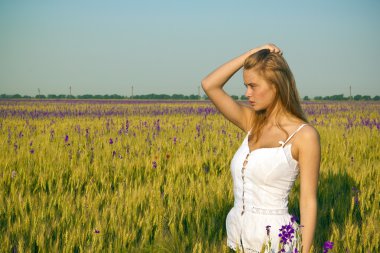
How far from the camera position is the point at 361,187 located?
4.02 metres

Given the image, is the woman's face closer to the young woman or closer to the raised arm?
the young woman

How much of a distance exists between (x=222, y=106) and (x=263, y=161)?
566 mm

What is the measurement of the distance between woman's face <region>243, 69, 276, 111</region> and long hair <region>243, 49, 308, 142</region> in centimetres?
2

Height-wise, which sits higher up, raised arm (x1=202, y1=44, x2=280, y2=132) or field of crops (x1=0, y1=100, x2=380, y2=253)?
raised arm (x1=202, y1=44, x2=280, y2=132)

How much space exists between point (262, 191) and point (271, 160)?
0.58 feet

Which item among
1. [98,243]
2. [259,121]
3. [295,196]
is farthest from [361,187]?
[98,243]

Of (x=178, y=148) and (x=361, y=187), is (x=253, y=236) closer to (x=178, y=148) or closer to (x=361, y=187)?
(x=361, y=187)

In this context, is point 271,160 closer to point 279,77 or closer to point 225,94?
point 279,77

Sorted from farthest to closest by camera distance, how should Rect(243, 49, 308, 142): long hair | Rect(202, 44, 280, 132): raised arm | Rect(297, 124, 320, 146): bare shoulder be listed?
Rect(202, 44, 280, 132): raised arm, Rect(243, 49, 308, 142): long hair, Rect(297, 124, 320, 146): bare shoulder

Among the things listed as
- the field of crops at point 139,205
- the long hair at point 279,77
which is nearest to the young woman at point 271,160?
the long hair at point 279,77

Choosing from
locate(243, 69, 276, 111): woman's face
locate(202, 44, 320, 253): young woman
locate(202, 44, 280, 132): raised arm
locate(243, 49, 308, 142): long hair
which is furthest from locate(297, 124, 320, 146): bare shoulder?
locate(202, 44, 280, 132): raised arm

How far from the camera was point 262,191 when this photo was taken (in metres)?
1.99

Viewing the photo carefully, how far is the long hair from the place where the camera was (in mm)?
2014

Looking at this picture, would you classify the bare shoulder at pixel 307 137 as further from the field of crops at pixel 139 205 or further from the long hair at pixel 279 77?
the field of crops at pixel 139 205
